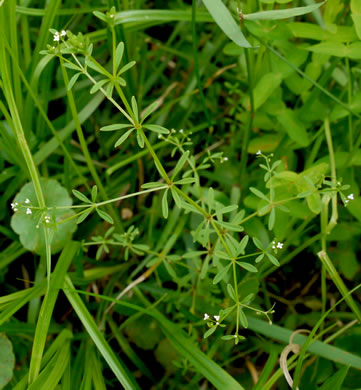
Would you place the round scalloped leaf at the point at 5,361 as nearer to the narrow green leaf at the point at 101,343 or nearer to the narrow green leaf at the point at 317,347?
the narrow green leaf at the point at 101,343

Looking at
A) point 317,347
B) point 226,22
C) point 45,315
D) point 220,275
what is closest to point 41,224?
point 45,315

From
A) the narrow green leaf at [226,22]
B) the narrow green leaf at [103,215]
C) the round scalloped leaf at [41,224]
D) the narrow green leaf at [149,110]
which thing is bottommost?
the round scalloped leaf at [41,224]

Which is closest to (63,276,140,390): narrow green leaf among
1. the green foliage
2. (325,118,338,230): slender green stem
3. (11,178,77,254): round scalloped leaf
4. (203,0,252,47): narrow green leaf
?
the green foliage

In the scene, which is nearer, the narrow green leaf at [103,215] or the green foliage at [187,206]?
the narrow green leaf at [103,215]

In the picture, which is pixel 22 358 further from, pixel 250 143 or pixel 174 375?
pixel 250 143

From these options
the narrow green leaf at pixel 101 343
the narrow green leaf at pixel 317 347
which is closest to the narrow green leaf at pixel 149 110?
the narrow green leaf at pixel 101 343

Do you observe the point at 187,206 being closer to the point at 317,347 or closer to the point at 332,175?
the point at 332,175

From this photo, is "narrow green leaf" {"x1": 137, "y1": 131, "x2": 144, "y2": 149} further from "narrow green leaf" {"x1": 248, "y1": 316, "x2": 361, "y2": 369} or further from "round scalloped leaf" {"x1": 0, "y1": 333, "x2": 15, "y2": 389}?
"round scalloped leaf" {"x1": 0, "y1": 333, "x2": 15, "y2": 389}
